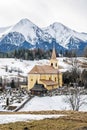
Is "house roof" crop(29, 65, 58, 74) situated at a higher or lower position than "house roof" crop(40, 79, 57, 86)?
higher

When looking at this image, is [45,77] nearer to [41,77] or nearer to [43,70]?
[41,77]

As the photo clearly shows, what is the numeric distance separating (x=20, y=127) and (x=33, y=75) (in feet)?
337

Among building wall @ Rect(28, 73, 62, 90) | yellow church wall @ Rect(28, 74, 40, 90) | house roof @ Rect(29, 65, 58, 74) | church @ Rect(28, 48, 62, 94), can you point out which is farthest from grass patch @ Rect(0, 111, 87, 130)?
house roof @ Rect(29, 65, 58, 74)

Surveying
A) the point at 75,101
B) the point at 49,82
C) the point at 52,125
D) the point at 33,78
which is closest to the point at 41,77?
the point at 33,78

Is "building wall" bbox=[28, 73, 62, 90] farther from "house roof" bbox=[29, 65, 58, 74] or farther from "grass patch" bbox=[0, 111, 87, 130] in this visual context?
"grass patch" bbox=[0, 111, 87, 130]

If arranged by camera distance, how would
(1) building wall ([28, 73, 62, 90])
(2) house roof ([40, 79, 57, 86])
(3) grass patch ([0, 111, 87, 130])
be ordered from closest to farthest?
(3) grass patch ([0, 111, 87, 130]) < (2) house roof ([40, 79, 57, 86]) < (1) building wall ([28, 73, 62, 90])

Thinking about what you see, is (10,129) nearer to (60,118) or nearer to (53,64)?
(60,118)

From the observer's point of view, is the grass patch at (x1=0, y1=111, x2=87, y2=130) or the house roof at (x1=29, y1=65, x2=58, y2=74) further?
the house roof at (x1=29, y1=65, x2=58, y2=74)

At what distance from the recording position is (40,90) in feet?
311

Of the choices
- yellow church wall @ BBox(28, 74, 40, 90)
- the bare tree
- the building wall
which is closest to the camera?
the bare tree

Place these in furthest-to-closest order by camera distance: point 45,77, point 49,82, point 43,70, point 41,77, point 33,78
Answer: point 45,77 < point 43,70 < point 41,77 < point 33,78 < point 49,82

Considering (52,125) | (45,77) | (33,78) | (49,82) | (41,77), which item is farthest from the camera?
(45,77)

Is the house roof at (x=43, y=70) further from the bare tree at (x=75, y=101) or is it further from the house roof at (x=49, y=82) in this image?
the bare tree at (x=75, y=101)

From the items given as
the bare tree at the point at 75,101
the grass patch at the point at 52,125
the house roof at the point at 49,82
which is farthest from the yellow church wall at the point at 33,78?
the grass patch at the point at 52,125
